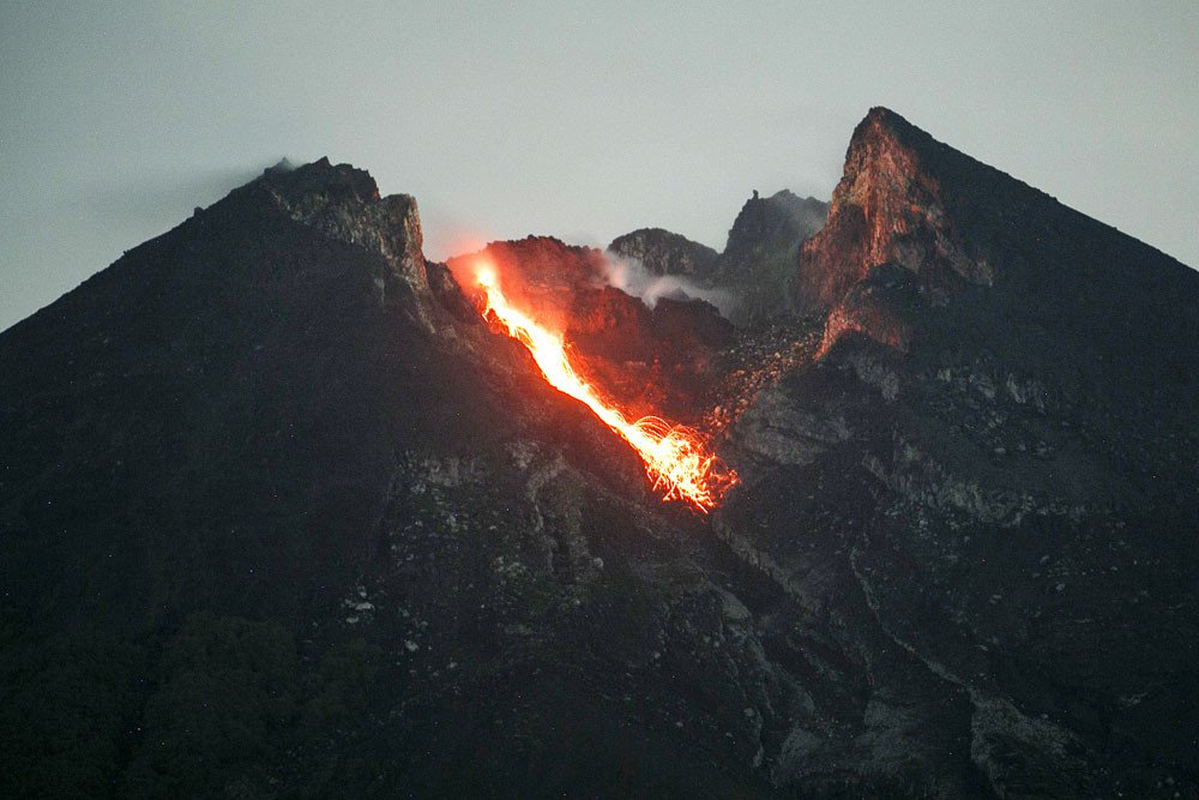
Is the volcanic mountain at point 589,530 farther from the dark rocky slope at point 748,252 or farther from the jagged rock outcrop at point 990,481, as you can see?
the dark rocky slope at point 748,252

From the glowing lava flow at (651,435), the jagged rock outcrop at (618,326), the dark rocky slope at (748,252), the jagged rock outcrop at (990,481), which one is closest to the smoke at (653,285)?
the dark rocky slope at (748,252)

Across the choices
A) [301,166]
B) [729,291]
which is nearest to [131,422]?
[301,166]

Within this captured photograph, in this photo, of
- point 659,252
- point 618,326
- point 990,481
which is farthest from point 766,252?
point 990,481

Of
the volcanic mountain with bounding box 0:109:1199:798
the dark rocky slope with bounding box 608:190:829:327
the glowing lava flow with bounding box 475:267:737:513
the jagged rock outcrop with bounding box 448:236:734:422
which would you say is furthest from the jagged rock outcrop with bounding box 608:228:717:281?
the volcanic mountain with bounding box 0:109:1199:798

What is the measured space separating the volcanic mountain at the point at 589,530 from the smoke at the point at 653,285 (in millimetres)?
16310

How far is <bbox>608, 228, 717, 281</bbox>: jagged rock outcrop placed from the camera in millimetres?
82000

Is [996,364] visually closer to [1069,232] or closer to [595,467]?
[1069,232]

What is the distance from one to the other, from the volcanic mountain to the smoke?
53.5ft

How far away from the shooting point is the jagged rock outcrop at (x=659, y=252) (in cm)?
8200

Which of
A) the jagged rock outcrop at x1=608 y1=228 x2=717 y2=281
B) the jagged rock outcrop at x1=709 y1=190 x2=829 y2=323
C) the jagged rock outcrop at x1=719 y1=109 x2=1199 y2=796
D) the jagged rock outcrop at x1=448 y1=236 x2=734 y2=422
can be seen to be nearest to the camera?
the jagged rock outcrop at x1=719 y1=109 x2=1199 y2=796

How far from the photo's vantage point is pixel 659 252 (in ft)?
271

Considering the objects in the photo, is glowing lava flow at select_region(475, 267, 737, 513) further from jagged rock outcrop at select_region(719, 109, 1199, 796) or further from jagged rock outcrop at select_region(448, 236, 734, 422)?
jagged rock outcrop at select_region(719, 109, 1199, 796)

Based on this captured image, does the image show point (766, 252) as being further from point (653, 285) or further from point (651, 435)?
point (651, 435)

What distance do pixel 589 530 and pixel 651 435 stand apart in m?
13.4
